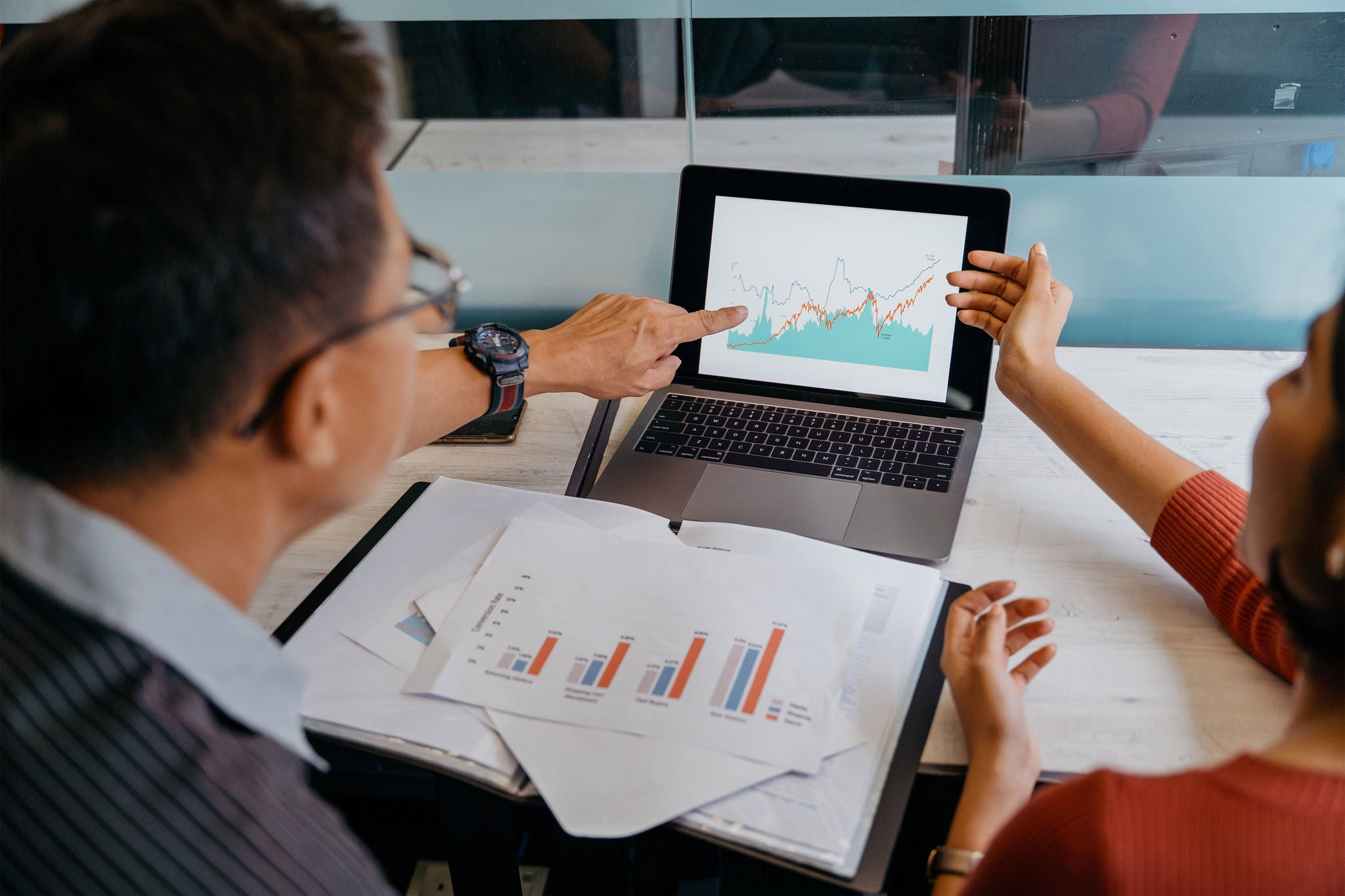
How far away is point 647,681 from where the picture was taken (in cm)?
79

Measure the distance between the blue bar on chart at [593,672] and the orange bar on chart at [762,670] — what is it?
0.12 m

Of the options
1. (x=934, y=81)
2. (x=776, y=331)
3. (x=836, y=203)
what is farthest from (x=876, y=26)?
(x=776, y=331)

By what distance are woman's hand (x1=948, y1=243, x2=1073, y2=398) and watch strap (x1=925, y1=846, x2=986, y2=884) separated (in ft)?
1.72

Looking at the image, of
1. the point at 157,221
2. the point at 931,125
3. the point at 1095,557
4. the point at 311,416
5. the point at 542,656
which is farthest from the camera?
the point at 931,125

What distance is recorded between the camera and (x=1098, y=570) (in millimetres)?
944

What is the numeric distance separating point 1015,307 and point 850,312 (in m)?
0.18

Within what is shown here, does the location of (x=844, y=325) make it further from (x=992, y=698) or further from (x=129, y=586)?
(x=129, y=586)

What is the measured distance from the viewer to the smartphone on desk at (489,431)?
119 cm

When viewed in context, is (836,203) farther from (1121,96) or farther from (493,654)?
(493,654)

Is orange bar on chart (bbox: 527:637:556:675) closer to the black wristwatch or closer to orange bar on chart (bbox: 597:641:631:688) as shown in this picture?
orange bar on chart (bbox: 597:641:631:688)

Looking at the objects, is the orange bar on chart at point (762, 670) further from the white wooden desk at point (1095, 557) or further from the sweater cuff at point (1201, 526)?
the sweater cuff at point (1201, 526)

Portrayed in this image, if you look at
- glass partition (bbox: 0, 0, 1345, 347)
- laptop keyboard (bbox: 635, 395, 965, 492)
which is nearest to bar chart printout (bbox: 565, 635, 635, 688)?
laptop keyboard (bbox: 635, 395, 965, 492)

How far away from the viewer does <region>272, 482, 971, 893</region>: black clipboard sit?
662 millimetres

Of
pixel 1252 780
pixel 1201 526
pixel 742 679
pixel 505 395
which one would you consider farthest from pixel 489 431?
pixel 1252 780
